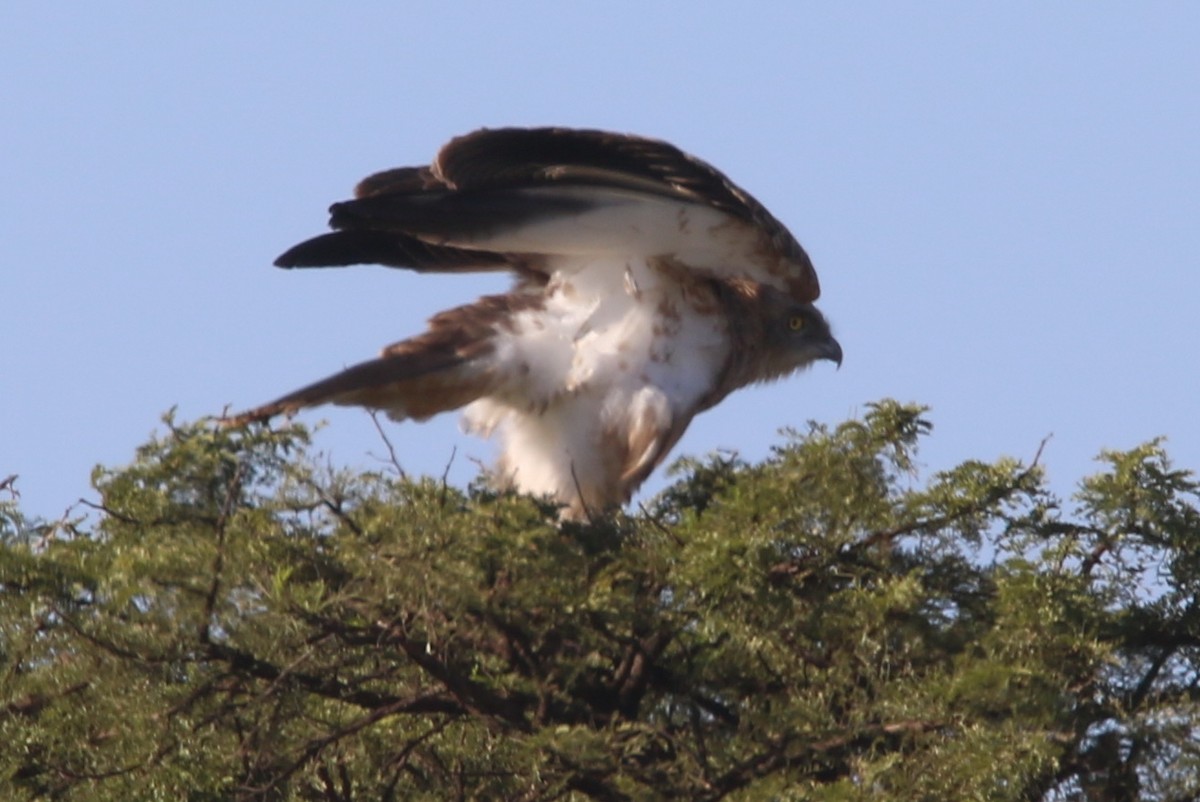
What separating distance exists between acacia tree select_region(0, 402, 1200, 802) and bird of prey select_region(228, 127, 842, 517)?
160 centimetres

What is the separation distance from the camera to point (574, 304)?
8.19 m

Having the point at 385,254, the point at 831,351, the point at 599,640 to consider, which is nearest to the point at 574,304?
the point at 385,254

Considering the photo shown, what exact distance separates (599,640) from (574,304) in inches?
94.2

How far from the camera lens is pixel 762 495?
5934 millimetres

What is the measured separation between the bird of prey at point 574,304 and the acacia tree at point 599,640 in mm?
1599

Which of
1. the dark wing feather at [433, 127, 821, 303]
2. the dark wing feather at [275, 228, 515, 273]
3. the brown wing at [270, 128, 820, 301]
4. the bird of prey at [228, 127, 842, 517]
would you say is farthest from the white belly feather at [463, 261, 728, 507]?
the dark wing feather at [433, 127, 821, 303]

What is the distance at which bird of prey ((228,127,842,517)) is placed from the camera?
7660 millimetres

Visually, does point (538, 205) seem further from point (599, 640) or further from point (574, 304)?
point (599, 640)

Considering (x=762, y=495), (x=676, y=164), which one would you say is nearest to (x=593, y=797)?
(x=762, y=495)

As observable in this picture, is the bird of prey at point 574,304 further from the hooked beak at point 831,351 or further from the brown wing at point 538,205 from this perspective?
the hooked beak at point 831,351

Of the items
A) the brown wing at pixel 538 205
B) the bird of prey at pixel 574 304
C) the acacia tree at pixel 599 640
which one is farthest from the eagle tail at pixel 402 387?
the acacia tree at pixel 599 640

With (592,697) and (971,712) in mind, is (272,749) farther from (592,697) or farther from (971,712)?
(971,712)

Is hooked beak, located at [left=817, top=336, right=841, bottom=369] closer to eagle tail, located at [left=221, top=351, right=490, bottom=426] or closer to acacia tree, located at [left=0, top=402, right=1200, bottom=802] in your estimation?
eagle tail, located at [left=221, top=351, right=490, bottom=426]

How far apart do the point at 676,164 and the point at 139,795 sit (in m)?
2.91
